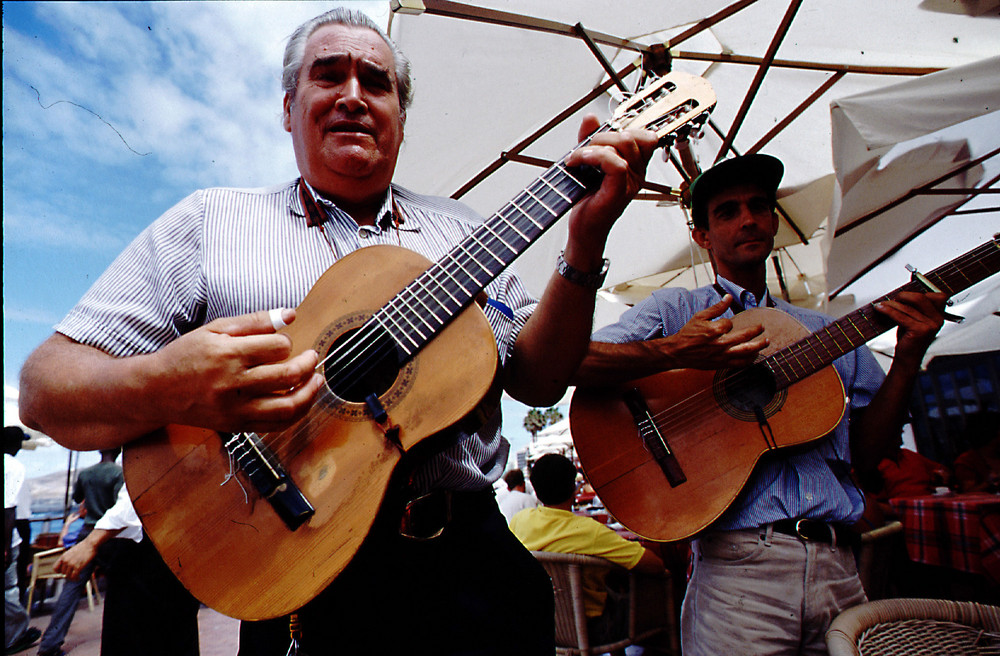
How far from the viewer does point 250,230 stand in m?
1.31

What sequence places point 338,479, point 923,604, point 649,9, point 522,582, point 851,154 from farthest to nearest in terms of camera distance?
point 649,9 → point 851,154 → point 923,604 → point 522,582 → point 338,479

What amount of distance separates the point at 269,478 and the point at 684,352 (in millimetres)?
→ 1507

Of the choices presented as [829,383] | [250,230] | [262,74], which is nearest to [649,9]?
[829,383]

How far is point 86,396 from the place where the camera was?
971 millimetres

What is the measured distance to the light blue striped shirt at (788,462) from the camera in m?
1.94

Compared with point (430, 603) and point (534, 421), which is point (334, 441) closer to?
point (430, 603)

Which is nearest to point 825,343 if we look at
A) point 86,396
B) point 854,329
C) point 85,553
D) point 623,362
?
point 854,329

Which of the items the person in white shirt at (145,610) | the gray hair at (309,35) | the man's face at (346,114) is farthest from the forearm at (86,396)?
the person in white shirt at (145,610)

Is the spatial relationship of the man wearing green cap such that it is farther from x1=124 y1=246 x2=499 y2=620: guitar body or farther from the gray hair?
the gray hair

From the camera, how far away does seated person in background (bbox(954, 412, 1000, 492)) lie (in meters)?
4.74

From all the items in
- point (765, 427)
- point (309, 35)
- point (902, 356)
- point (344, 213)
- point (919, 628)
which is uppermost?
point (309, 35)

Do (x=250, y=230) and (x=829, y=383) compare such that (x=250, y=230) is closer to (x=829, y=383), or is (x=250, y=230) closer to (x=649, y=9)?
(x=829, y=383)

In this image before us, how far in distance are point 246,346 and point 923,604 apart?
2.20 meters

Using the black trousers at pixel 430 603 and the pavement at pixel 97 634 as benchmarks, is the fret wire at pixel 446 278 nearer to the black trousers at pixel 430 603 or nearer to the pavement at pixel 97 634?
the black trousers at pixel 430 603
